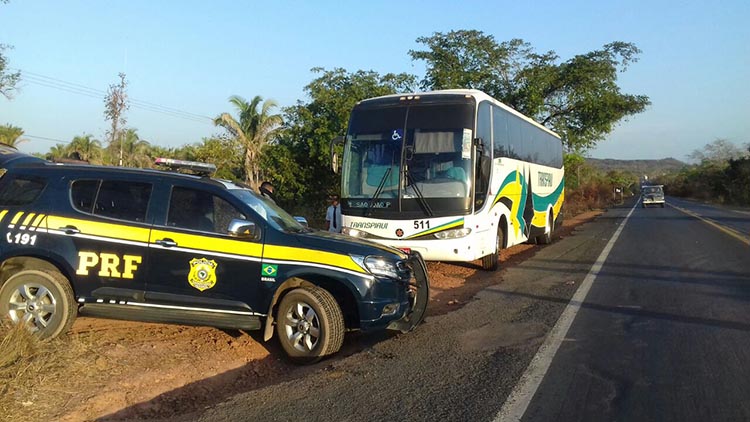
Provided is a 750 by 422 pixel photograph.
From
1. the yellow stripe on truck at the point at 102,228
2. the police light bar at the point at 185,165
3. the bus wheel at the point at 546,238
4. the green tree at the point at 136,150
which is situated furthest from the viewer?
the green tree at the point at 136,150

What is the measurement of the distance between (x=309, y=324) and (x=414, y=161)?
16.4 ft

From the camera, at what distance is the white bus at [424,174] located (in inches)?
411

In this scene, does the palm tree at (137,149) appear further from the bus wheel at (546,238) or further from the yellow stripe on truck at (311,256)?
→ the yellow stripe on truck at (311,256)

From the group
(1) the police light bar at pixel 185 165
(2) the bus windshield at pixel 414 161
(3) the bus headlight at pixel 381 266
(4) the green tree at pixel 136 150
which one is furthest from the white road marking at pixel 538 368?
(4) the green tree at pixel 136 150

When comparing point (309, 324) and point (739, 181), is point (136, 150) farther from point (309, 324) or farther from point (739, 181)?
point (739, 181)

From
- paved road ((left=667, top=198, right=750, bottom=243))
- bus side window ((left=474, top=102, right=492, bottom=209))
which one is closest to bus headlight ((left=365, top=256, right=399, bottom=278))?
bus side window ((left=474, top=102, right=492, bottom=209))

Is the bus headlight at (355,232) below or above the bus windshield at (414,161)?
below

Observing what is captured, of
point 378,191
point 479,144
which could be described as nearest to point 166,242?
point 378,191

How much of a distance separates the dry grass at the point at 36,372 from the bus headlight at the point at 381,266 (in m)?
2.87

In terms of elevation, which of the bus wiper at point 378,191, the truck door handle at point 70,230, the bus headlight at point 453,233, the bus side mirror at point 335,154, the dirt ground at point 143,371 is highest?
the bus side mirror at point 335,154

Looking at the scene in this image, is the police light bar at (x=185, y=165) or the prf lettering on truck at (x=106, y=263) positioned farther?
→ the police light bar at (x=185, y=165)

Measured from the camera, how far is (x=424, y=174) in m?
10.6

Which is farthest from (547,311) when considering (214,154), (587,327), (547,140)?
(214,154)

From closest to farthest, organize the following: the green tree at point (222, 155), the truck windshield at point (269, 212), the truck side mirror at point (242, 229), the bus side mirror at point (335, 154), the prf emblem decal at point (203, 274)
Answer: the truck side mirror at point (242, 229), the prf emblem decal at point (203, 274), the truck windshield at point (269, 212), the bus side mirror at point (335, 154), the green tree at point (222, 155)
